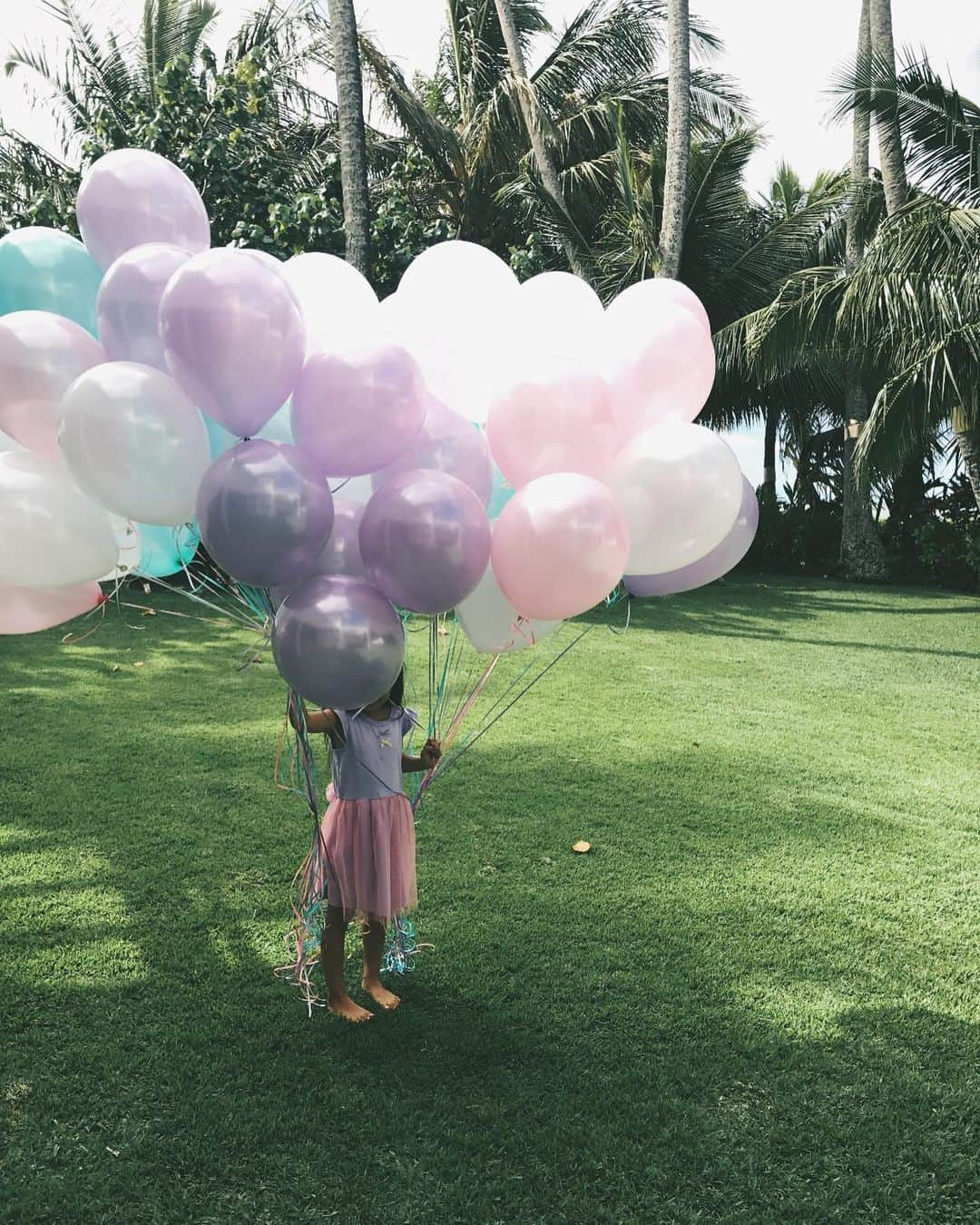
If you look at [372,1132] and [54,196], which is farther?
[54,196]

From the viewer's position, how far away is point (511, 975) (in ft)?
11.1

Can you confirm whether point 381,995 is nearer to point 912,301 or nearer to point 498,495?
point 498,495

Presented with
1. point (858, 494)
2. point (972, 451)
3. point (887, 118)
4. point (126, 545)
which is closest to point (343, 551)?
point (126, 545)

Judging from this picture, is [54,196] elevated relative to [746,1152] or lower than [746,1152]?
elevated

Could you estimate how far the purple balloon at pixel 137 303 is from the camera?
7.54 feet

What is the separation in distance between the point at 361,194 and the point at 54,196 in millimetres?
6874

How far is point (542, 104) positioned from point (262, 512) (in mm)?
12934

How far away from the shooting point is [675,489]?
242 centimetres

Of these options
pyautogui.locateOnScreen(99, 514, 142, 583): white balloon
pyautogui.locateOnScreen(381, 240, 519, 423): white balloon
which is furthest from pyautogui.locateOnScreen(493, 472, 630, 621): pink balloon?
pyautogui.locateOnScreen(99, 514, 142, 583): white balloon

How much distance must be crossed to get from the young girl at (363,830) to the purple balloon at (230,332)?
1124 mm

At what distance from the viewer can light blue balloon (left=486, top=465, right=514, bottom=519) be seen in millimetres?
2682

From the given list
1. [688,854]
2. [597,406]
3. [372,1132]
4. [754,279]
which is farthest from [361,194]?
[754,279]

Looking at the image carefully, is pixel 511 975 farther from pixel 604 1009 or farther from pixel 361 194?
pixel 361 194

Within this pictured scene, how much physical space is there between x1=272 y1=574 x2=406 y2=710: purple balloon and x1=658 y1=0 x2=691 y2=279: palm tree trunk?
9286mm
